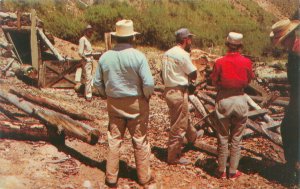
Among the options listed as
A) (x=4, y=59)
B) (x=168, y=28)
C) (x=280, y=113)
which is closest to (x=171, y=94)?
(x=280, y=113)

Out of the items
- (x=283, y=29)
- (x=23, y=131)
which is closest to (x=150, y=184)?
(x=23, y=131)

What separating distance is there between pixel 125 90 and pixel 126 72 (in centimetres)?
24

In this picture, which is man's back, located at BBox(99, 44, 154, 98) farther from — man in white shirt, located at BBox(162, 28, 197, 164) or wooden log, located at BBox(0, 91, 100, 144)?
wooden log, located at BBox(0, 91, 100, 144)

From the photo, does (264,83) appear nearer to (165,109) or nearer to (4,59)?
(165,109)

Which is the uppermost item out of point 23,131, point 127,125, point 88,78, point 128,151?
point 127,125

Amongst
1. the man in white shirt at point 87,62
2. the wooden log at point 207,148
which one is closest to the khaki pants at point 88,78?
the man in white shirt at point 87,62

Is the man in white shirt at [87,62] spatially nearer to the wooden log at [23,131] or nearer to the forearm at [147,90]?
the wooden log at [23,131]

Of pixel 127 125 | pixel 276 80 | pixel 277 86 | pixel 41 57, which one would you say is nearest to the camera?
pixel 127 125

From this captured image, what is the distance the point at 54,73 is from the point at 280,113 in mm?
6913

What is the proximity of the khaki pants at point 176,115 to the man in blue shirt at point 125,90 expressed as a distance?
81 cm

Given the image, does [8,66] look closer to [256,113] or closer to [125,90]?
[256,113]

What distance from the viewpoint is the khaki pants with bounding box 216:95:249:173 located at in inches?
233

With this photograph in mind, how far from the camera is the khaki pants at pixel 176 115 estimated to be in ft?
20.7

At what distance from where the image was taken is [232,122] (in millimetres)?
6066
